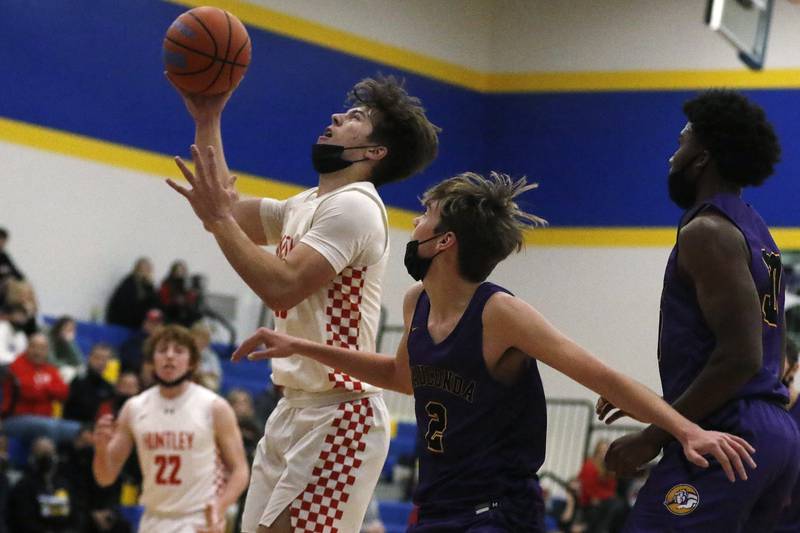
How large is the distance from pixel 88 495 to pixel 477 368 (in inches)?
292

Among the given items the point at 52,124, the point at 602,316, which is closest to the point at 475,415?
the point at 52,124

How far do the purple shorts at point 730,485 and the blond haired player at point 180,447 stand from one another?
4215mm

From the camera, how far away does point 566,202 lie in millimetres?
18984

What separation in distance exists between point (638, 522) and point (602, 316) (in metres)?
14.1

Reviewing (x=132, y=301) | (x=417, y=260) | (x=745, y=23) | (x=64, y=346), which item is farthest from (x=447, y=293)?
(x=132, y=301)

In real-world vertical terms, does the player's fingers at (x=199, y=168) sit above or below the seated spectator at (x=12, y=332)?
above

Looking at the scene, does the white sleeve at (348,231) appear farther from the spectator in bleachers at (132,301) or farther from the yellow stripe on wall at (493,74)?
the yellow stripe on wall at (493,74)

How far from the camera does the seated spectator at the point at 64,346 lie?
43.3 ft

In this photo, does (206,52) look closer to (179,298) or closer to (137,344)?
(137,344)

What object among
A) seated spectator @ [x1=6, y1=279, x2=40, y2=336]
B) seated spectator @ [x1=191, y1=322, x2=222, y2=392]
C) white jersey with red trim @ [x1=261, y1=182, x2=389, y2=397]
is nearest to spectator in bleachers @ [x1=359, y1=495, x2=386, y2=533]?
seated spectator @ [x1=191, y1=322, x2=222, y2=392]

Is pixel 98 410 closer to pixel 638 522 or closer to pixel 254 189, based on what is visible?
pixel 254 189

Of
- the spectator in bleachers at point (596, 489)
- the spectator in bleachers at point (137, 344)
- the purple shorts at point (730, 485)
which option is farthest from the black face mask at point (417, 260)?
the spectator in bleachers at point (596, 489)

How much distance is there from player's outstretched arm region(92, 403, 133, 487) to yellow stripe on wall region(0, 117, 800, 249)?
5.79 meters

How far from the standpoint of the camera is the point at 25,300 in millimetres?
12883
